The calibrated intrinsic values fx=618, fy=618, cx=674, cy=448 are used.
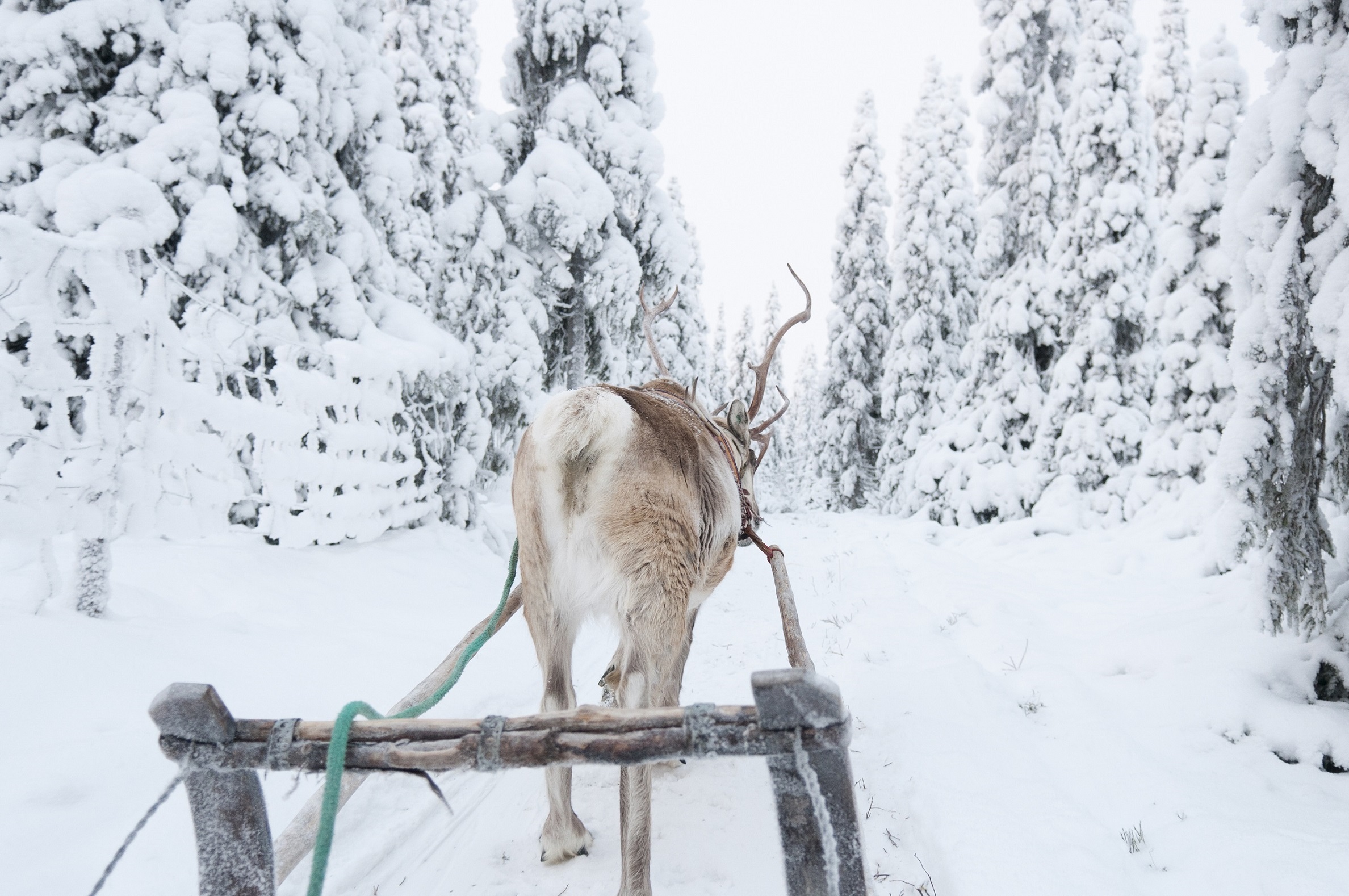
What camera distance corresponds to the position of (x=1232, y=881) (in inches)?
89.0

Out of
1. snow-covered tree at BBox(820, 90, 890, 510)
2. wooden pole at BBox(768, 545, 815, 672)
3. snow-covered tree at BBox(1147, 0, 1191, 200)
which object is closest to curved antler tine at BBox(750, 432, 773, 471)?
wooden pole at BBox(768, 545, 815, 672)

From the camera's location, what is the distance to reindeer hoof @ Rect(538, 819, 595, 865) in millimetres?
2598

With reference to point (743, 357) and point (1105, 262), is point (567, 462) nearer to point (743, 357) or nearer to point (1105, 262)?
point (1105, 262)

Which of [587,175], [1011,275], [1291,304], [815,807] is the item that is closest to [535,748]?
[815,807]

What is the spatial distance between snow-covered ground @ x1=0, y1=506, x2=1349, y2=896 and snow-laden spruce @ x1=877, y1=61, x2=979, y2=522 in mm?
15645

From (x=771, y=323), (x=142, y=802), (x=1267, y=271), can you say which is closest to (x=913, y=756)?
(x=1267, y=271)

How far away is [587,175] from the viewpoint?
11.8 m

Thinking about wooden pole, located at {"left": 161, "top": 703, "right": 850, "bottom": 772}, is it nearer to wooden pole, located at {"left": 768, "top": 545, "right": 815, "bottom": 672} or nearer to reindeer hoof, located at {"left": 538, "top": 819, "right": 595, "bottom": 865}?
wooden pole, located at {"left": 768, "top": 545, "right": 815, "bottom": 672}

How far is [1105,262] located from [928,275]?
866 centimetres

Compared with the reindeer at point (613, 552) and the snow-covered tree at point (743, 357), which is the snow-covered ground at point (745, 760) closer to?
the reindeer at point (613, 552)

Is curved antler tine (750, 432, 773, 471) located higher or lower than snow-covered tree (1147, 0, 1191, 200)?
lower

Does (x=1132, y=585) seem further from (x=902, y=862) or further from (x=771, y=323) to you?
(x=771, y=323)

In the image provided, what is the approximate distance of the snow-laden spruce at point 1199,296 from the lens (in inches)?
388

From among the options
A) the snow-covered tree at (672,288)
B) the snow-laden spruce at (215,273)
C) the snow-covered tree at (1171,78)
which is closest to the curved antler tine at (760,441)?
the snow-laden spruce at (215,273)
